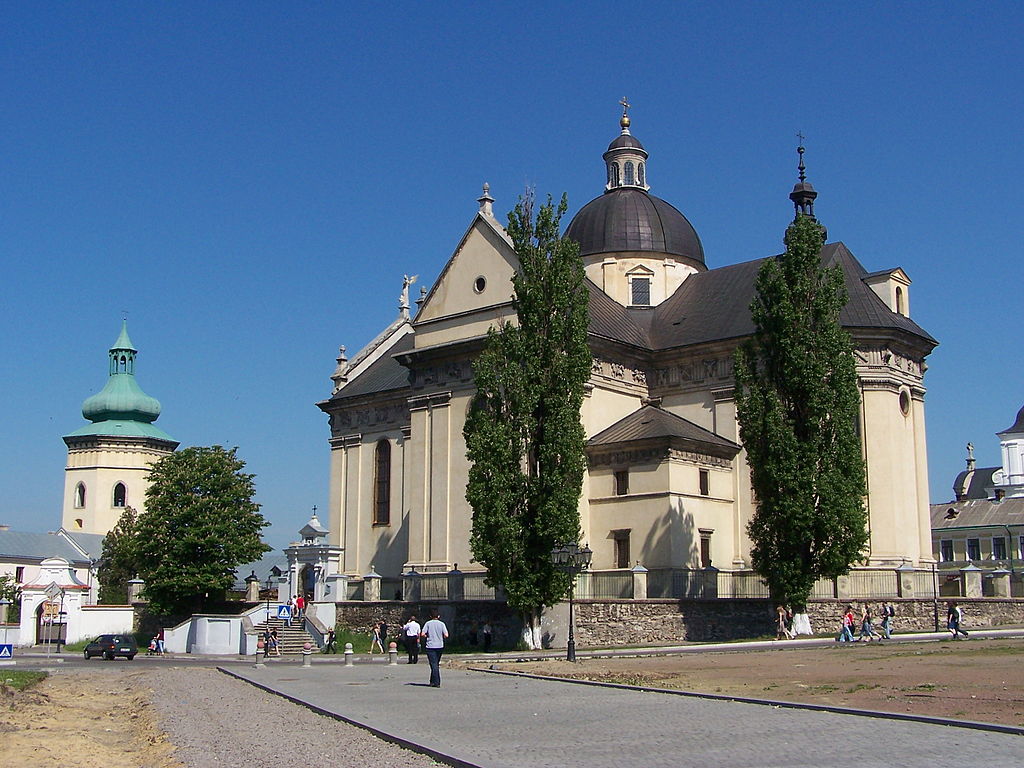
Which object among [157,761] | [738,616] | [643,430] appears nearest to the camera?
[157,761]

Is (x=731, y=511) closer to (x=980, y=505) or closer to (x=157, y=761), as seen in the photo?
(x=157, y=761)

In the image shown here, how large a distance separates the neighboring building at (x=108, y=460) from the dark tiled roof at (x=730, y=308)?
65.0 meters

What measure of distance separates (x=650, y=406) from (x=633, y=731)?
3414 centimetres

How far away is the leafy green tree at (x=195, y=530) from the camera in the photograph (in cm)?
5562

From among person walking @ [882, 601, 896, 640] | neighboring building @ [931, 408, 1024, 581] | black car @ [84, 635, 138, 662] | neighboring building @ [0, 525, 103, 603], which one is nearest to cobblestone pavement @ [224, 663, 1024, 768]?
person walking @ [882, 601, 896, 640]

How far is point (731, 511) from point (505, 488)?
1218 cm

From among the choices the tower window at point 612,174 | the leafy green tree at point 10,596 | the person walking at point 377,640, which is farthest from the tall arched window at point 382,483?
the leafy green tree at point 10,596

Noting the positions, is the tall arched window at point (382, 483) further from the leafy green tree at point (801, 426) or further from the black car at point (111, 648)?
the leafy green tree at point (801, 426)

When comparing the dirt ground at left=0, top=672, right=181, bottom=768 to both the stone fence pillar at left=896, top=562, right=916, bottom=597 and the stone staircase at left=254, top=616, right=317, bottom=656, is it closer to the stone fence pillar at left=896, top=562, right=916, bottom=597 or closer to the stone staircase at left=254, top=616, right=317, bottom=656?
the stone staircase at left=254, top=616, right=317, bottom=656

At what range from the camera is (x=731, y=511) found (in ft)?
148

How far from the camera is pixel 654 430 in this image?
43.2m

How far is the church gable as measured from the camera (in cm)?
4650

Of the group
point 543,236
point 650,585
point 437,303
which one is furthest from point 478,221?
point 650,585

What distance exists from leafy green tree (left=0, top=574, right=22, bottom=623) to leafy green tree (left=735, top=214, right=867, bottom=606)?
45384 millimetres
